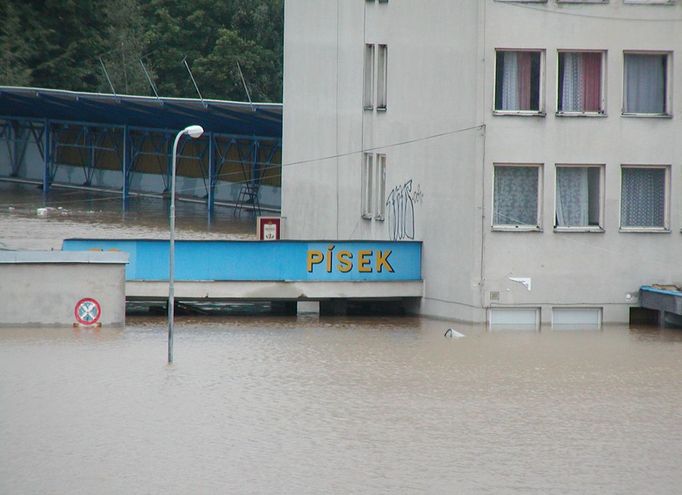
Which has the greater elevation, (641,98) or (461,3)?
(461,3)

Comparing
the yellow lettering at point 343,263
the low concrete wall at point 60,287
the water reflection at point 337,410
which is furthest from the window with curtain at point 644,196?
the low concrete wall at point 60,287

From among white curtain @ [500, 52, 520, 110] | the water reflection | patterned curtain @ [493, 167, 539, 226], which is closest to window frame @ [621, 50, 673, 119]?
white curtain @ [500, 52, 520, 110]

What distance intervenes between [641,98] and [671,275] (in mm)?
4147

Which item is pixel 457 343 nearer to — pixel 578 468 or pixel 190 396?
pixel 190 396

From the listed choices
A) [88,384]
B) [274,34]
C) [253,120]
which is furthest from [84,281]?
[274,34]

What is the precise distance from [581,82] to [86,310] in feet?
40.6

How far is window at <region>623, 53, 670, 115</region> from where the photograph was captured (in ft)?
108

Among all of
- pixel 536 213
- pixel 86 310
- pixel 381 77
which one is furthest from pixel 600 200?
pixel 86 310

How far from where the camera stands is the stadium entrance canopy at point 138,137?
193 ft

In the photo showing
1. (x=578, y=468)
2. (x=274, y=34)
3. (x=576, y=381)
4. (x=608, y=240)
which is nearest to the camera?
(x=578, y=468)

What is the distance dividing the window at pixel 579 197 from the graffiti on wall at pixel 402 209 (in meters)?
3.69

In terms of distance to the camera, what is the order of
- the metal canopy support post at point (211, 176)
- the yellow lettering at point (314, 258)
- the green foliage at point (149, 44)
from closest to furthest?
the yellow lettering at point (314, 258) < the metal canopy support post at point (211, 176) < the green foliage at point (149, 44)

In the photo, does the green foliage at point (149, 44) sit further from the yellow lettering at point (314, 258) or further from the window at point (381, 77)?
the yellow lettering at point (314, 258)

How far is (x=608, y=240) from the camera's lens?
1286 inches
